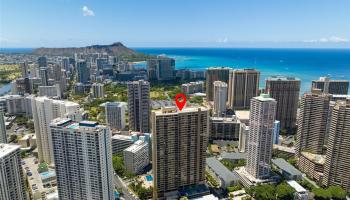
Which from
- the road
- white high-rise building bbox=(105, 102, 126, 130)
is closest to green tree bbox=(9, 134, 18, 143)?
white high-rise building bbox=(105, 102, 126, 130)

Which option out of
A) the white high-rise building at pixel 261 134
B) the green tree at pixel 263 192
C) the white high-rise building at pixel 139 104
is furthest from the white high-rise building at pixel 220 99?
the green tree at pixel 263 192

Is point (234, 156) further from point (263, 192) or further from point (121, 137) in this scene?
point (121, 137)

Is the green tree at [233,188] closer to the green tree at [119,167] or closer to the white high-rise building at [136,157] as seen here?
the white high-rise building at [136,157]

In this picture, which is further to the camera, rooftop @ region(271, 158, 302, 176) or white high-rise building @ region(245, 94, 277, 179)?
rooftop @ region(271, 158, 302, 176)

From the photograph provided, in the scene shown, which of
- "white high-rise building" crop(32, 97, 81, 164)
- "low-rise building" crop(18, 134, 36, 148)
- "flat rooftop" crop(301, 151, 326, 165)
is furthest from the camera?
"low-rise building" crop(18, 134, 36, 148)

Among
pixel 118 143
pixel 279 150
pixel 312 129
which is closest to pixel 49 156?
pixel 118 143

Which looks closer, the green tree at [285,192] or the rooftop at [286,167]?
the green tree at [285,192]

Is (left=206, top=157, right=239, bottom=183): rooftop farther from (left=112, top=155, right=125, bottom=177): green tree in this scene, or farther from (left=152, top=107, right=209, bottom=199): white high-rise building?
(left=112, top=155, right=125, bottom=177): green tree
